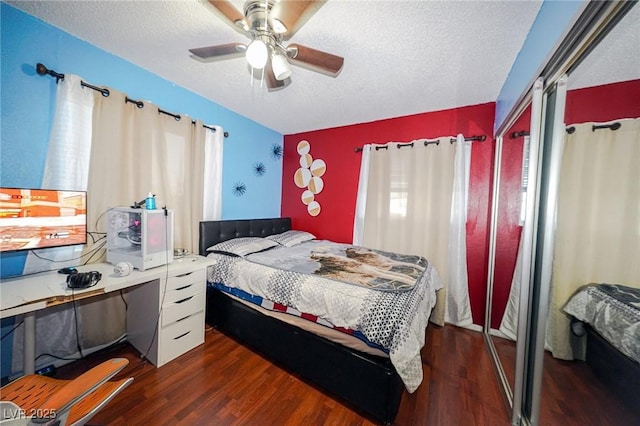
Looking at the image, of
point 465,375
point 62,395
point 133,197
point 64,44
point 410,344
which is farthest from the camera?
point 133,197

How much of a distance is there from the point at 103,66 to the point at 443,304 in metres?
3.82

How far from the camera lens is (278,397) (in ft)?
5.07

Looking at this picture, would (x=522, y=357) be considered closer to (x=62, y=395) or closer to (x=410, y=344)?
(x=410, y=344)

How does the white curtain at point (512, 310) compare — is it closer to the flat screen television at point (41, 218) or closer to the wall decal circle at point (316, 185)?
the wall decal circle at point (316, 185)

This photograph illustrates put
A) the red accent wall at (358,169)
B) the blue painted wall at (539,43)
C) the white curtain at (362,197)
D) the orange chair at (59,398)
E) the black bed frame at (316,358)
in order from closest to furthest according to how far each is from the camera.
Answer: the orange chair at (59,398) < the blue painted wall at (539,43) < the black bed frame at (316,358) < the red accent wall at (358,169) < the white curtain at (362,197)

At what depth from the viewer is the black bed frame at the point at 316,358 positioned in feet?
4.39

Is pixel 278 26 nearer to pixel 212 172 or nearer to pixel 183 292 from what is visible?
pixel 212 172

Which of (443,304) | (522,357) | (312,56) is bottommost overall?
(443,304)

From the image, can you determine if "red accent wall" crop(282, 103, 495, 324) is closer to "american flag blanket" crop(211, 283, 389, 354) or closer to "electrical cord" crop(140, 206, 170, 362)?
"american flag blanket" crop(211, 283, 389, 354)

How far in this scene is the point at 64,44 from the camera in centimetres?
165

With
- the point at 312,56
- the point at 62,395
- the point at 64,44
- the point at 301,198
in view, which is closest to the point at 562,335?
the point at 312,56

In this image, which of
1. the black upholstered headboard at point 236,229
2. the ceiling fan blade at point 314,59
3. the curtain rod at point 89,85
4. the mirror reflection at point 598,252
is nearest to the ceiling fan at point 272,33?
the ceiling fan blade at point 314,59

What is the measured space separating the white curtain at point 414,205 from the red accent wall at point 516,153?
37 cm

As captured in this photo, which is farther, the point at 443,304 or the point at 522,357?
the point at 443,304
